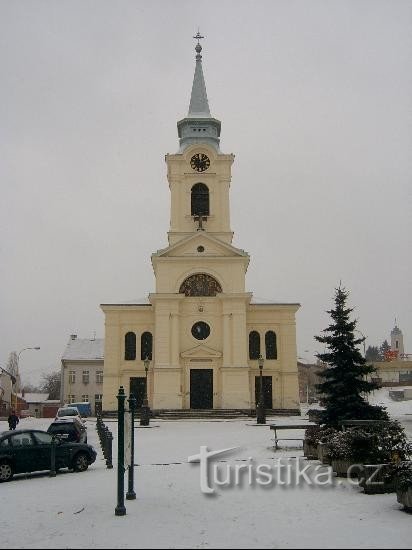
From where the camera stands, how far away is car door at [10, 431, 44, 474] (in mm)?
15414

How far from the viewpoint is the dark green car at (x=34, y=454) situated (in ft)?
49.9

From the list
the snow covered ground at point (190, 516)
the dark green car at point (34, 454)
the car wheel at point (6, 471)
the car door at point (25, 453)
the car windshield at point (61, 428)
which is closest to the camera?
the snow covered ground at point (190, 516)

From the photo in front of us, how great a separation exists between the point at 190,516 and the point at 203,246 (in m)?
38.8

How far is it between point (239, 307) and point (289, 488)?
3453 cm

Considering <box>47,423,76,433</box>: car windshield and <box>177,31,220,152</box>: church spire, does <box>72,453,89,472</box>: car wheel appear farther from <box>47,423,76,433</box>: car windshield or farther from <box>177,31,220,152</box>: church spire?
<box>177,31,220,152</box>: church spire

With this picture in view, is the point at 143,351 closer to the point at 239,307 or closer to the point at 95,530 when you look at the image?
the point at 239,307

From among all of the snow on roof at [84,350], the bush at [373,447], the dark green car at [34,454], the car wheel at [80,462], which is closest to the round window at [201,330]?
the snow on roof at [84,350]

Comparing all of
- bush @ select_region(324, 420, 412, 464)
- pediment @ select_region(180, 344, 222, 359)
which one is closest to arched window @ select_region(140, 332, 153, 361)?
pediment @ select_region(180, 344, 222, 359)

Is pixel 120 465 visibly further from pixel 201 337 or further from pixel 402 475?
pixel 201 337

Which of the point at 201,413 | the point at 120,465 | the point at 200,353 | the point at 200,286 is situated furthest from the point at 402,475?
the point at 200,286

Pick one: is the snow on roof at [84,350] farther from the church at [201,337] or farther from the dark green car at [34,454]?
the dark green car at [34,454]

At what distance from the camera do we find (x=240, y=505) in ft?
36.4

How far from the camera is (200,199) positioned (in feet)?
171

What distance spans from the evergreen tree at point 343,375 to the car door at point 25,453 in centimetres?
1252
